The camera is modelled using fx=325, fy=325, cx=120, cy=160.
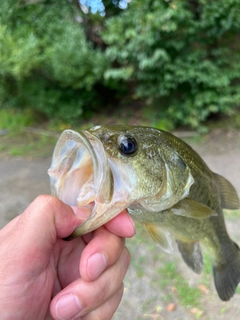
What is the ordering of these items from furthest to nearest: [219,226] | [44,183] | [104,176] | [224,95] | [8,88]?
[8,88] < [224,95] < [44,183] < [219,226] < [104,176]

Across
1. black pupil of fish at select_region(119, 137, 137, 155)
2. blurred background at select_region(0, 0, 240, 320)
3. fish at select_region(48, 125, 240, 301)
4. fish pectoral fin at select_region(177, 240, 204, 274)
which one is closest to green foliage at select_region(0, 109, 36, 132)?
blurred background at select_region(0, 0, 240, 320)

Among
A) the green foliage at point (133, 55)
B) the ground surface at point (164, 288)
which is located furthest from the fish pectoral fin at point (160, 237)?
the green foliage at point (133, 55)

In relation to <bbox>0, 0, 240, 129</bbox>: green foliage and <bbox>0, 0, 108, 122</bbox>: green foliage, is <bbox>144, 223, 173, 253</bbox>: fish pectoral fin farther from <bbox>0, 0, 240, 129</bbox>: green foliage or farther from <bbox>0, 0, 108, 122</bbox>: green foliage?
<bbox>0, 0, 108, 122</bbox>: green foliage

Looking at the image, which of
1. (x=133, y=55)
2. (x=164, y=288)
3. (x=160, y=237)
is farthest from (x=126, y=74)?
(x=160, y=237)

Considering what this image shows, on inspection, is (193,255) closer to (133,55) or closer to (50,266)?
(50,266)

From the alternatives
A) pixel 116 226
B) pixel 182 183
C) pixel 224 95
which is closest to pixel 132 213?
pixel 116 226

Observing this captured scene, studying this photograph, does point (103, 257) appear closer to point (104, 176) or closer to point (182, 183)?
point (104, 176)

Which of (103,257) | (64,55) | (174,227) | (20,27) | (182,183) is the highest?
(20,27)
